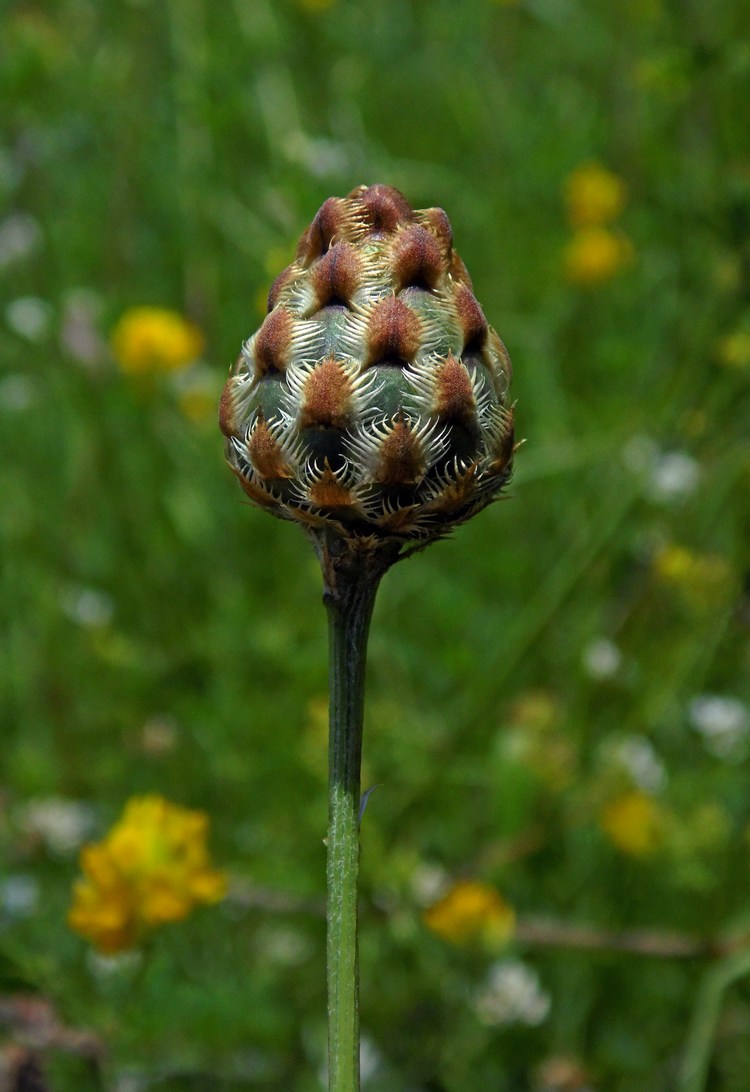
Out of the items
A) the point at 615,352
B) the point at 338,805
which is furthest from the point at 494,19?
the point at 338,805

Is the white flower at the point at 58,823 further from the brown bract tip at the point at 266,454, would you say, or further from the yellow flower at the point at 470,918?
the brown bract tip at the point at 266,454

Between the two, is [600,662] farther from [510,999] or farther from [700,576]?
[510,999]

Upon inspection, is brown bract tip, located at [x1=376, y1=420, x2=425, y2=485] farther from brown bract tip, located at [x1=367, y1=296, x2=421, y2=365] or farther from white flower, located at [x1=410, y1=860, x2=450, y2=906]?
white flower, located at [x1=410, y1=860, x2=450, y2=906]

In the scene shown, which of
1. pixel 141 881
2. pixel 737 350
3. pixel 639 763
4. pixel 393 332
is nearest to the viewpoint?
pixel 393 332

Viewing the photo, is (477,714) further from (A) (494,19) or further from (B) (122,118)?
(A) (494,19)

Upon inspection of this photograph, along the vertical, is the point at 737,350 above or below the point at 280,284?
above

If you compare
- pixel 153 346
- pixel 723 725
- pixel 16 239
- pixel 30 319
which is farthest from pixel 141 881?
A: pixel 16 239

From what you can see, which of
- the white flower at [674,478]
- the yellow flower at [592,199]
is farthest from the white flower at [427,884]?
the yellow flower at [592,199]
